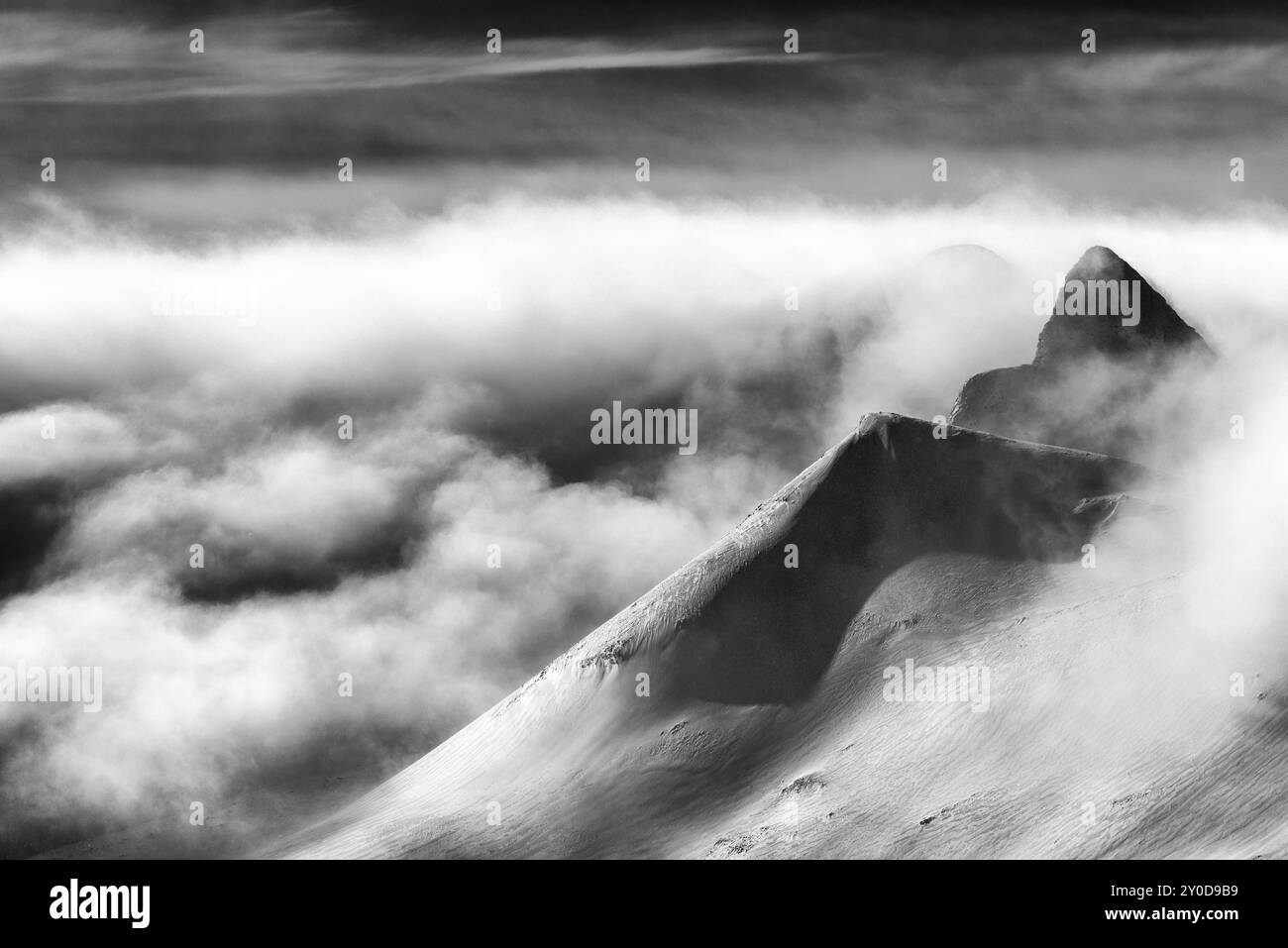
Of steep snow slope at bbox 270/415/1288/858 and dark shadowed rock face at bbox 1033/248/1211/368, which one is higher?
dark shadowed rock face at bbox 1033/248/1211/368

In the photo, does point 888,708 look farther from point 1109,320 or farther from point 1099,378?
point 1109,320

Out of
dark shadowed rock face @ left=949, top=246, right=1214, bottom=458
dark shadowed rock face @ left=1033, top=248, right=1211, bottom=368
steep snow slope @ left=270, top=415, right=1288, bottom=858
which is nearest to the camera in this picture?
steep snow slope @ left=270, top=415, right=1288, bottom=858

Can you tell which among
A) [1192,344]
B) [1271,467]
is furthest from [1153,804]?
[1192,344]

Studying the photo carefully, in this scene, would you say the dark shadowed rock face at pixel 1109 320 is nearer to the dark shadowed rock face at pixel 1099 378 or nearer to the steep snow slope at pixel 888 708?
the dark shadowed rock face at pixel 1099 378

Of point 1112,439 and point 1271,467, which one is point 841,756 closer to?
point 1271,467

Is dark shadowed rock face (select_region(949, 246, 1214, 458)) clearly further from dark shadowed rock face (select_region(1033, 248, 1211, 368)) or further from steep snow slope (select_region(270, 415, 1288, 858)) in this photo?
steep snow slope (select_region(270, 415, 1288, 858))

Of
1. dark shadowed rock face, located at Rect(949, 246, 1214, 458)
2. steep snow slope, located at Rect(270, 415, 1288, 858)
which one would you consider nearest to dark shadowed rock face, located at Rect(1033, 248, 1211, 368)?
dark shadowed rock face, located at Rect(949, 246, 1214, 458)

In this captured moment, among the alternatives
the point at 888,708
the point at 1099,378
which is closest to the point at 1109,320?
the point at 1099,378
